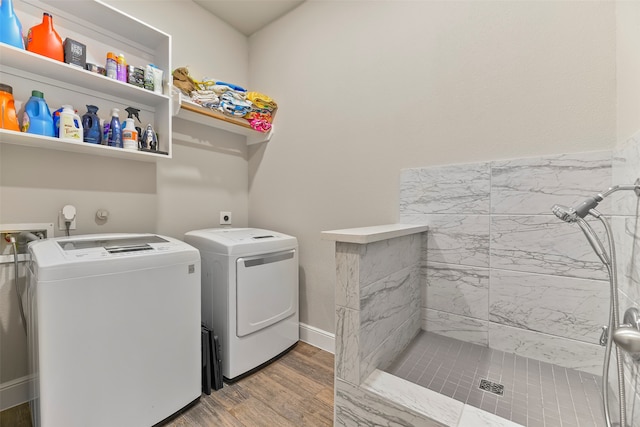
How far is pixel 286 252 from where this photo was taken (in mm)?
1871

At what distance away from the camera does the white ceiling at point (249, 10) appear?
2.10 m

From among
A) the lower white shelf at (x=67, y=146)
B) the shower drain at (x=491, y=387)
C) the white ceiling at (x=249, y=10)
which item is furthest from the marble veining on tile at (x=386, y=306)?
the white ceiling at (x=249, y=10)

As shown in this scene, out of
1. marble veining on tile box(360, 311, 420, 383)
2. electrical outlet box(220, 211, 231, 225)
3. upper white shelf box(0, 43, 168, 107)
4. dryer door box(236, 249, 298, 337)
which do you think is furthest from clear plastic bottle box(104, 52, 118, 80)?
marble veining on tile box(360, 311, 420, 383)

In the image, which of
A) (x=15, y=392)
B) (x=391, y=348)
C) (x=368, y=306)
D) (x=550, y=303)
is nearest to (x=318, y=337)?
(x=391, y=348)

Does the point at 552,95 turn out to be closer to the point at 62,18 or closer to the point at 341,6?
the point at 341,6

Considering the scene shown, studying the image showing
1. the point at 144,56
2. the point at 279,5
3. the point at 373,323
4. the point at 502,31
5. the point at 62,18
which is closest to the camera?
the point at 373,323

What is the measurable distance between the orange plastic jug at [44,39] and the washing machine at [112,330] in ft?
2.98

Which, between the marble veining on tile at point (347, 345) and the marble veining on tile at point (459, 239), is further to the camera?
the marble veining on tile at point (459, 239)

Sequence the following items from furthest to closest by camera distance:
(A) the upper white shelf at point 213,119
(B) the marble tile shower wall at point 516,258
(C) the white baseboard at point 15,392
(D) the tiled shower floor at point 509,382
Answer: (A) the upper white shelf at point 213,119, (C) the white baseboard at point 15,392, (B) the marble tile shower wall at point 516,258, (D) the tiled shower floor at point 509,382

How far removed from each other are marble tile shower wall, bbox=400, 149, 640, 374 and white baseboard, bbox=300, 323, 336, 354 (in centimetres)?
74

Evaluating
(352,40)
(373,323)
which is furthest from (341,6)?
(373,323)

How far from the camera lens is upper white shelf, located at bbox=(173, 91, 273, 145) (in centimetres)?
179

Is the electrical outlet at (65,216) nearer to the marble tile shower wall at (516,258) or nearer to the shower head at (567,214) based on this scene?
the marble tile shower wall at (516,258)

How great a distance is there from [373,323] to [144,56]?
2.18 meters
